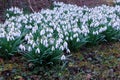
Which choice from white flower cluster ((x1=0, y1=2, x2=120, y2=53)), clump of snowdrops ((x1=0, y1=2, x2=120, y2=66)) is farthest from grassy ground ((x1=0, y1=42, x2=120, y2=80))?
white flower cluster ((x1=0, y1=2, x2=120, y2=53))

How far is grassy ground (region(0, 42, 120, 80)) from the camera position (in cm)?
546

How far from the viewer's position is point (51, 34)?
648cm

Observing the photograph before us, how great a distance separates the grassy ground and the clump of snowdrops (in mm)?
184

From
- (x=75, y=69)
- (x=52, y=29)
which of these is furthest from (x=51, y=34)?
(x=75, y=69)

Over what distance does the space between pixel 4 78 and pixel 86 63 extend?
180cm

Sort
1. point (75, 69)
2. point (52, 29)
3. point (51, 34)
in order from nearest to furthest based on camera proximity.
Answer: point (75, 69) < point (51, 34) < point (52, 29)

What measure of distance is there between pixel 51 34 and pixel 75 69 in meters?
1.02

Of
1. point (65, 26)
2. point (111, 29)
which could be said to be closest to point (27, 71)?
point (65, 26)

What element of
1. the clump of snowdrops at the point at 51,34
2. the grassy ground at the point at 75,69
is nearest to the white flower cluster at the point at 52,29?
the clump of snowdrops at the point at 51,34

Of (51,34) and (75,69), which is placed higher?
(51,34)

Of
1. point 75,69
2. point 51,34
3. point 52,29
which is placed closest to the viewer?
point 75,69

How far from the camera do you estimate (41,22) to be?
766cm

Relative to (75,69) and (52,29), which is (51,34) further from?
(75,69)

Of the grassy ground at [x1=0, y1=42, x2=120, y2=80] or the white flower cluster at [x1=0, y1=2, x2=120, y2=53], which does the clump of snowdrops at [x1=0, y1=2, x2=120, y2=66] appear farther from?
the grassy ground at [x1=0, y1=42, x2=120, y2=80]
